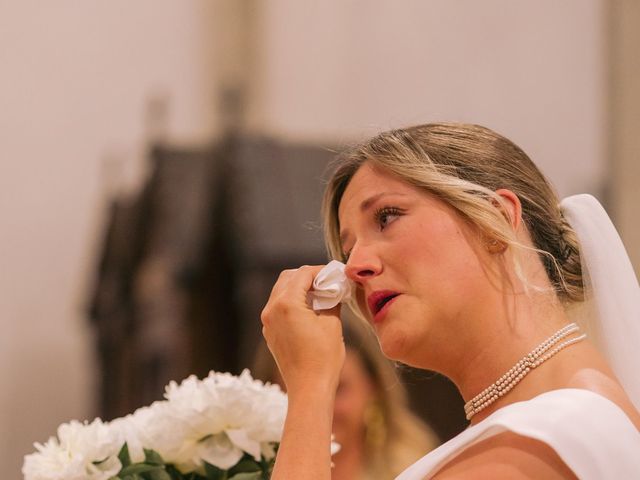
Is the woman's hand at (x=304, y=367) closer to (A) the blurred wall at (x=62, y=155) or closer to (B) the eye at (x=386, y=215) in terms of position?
(B) the eye at (x=386, y=215)

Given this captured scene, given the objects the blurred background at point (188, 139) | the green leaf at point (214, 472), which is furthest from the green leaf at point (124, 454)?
the blurred background at point (188, 139)

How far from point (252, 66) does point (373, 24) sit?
0.73m

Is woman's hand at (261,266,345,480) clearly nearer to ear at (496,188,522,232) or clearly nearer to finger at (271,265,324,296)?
finger at (271,265,324,296)

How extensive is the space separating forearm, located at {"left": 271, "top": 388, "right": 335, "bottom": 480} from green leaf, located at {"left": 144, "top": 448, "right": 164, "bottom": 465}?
33 centimetres

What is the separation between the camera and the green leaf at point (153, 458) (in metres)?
1.90

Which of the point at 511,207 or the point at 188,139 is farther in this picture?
the point at 188,139

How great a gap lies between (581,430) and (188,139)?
4.19 m

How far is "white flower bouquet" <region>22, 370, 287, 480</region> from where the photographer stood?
189 centimetres

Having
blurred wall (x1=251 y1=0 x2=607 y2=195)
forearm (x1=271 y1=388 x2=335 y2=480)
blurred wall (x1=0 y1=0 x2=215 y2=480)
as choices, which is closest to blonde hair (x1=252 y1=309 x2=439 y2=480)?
blurred wall (x1=251 y1=0 x2=607 y2=195)

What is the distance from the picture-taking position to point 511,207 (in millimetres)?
1818

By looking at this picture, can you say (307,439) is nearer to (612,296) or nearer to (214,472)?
(214,472)

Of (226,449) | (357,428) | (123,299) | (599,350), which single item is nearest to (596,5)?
(357,428)

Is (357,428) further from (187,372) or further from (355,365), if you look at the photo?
(187,372)

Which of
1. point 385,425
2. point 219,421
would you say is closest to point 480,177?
point 219,421
